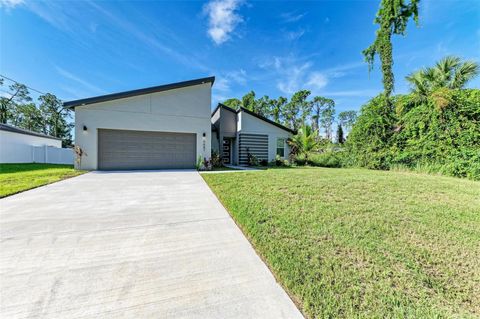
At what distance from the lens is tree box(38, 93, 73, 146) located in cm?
2917

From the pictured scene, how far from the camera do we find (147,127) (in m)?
9.96

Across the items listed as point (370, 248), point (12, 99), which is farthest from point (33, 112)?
point (370, 248)

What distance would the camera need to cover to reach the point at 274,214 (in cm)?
334

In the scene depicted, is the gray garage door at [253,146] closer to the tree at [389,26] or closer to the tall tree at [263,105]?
the tree at [389,26]

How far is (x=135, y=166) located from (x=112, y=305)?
970cm

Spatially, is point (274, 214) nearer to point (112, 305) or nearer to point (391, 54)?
point (112, 305)

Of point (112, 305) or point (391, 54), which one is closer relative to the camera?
point (112, 305)

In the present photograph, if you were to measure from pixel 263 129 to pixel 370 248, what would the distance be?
11.9m

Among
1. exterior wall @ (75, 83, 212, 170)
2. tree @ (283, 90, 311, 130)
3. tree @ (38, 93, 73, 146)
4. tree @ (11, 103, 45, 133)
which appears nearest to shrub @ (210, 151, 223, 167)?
exterior wall @ (75, 83, 212, 170)

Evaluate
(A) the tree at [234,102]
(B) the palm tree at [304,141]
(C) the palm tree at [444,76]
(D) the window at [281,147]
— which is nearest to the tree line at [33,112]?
(A) the tree at [234,102]

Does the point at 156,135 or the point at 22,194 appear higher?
the point at 156,135

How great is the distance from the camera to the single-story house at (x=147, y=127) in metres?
9.30

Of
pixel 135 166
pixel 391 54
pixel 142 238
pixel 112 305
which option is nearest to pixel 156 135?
pixel 135 166

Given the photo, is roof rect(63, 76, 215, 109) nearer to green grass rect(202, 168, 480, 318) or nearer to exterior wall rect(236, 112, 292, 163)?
exterior wall rect(236, 112, 292, 163)
